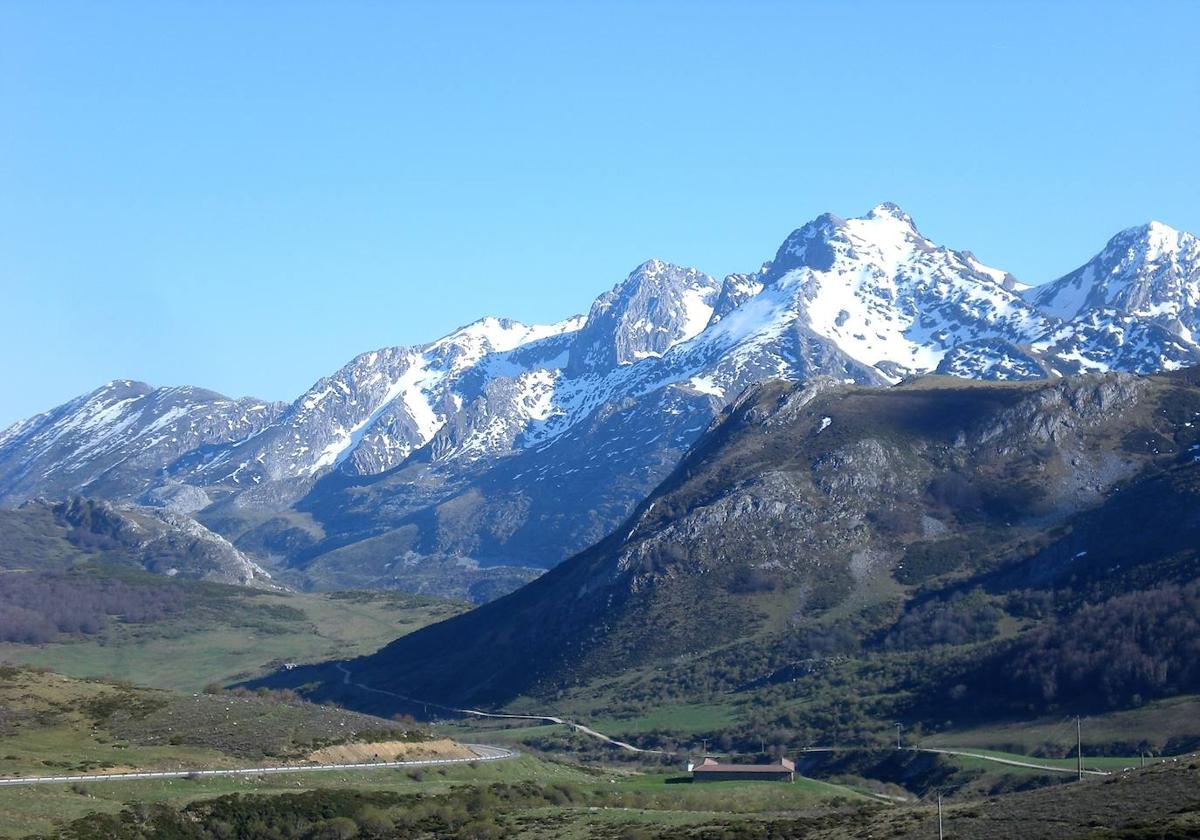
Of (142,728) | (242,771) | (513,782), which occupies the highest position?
(142,728)

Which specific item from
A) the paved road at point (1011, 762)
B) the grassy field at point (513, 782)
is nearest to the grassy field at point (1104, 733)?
the paved road at point (1011, 762)

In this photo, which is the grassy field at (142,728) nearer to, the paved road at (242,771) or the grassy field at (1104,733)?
the paved road at (242,771)

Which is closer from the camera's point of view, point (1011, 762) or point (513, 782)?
point (513, 782)

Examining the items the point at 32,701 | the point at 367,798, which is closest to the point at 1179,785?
the point at 367,798

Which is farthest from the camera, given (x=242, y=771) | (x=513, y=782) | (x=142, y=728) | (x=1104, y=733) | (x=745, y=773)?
(x=1104, y=733)

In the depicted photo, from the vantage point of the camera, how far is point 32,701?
138375 mm

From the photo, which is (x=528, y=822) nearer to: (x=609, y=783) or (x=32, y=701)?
(x=609, y=783)

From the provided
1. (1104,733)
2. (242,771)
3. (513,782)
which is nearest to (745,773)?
(513,782)

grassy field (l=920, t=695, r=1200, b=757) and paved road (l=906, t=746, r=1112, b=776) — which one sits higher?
grassy field (l=920, t=695, r=1200, b=757)

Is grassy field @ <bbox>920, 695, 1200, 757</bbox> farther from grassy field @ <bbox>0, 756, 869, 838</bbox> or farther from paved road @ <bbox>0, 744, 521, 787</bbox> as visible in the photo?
paved road @ <bbox>0, 744, 521, 787</bbox>

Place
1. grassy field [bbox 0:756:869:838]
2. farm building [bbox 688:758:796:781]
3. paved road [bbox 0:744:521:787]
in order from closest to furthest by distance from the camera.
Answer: grassy field [bbox 0:756:869:838], paved road [bbox 0:744:521:787], farm building [bbox 688:758:796:781]

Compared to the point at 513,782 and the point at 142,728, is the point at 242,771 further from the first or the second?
the point at 513,782

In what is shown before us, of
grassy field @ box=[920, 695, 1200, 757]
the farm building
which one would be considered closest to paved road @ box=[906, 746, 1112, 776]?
grassy field @ box=[920, 695, 1200, 757]

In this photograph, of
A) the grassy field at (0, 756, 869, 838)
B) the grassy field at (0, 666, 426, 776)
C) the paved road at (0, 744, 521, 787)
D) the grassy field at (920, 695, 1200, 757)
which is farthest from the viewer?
the grassy field at (920, 695, 1200, 757)
